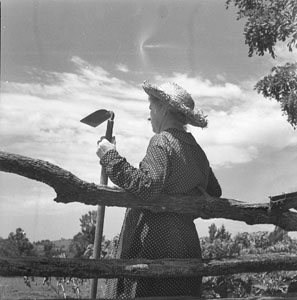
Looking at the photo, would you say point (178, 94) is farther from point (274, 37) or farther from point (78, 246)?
point (274, 37)

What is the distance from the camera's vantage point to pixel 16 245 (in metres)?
4.31

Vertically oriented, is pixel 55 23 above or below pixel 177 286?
above

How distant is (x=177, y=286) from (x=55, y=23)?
7.17 feet

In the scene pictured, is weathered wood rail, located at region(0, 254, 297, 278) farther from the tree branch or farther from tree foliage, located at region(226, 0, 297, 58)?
tree foliage, located at region(226, 0, 297, 58)

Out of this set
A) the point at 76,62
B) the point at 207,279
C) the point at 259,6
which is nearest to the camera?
the point at 76,62

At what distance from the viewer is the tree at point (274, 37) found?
20.4ft

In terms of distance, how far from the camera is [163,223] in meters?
2.60

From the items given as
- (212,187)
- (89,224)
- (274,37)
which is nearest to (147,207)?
(212,187)

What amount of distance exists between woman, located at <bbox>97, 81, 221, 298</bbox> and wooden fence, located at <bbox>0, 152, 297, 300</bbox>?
65mm

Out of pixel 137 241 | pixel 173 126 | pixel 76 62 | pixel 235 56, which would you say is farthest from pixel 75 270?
pixel 235 56

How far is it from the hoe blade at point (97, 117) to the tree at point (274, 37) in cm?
360

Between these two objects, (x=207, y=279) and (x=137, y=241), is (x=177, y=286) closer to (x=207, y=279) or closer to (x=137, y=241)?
(x=137, y=241)

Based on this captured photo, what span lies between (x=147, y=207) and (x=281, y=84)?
434cm

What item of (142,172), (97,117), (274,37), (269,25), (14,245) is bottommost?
(14,245)
